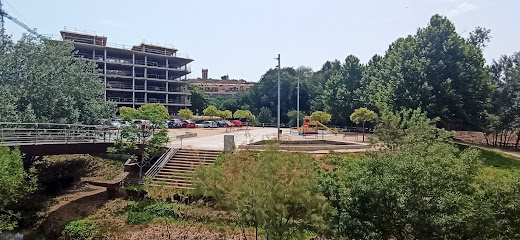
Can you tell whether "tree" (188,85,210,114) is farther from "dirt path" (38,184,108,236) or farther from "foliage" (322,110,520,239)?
"foliage" (322,110,520,239)

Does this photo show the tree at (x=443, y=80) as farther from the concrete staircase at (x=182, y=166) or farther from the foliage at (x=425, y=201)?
the foliage at (x=425, y=201)

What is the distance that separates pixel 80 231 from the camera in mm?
16500

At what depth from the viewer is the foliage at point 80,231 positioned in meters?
16.3

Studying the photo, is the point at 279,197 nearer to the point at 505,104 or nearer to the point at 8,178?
the point at 8,178

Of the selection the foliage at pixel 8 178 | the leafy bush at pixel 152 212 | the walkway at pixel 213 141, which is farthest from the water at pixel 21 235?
the walkway at pixel 213 141

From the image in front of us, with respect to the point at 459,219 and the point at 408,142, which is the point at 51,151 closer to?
the point at 408,142

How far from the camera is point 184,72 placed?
77000mm

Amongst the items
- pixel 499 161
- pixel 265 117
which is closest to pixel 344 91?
pixel 265 117

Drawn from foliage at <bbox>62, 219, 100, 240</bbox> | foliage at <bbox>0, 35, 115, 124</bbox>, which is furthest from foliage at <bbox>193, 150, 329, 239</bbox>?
foliage at <bbox>0, 35, 115, 124</bbox>

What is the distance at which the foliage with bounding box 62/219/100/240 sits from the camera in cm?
1628

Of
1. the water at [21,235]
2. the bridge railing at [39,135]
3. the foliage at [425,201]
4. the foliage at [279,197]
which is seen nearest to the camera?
the foliage at [425,201]

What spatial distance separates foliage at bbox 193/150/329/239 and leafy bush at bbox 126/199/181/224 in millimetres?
6093

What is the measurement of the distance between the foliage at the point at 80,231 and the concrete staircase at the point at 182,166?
4434 mm

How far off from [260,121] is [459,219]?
57.3 metres
